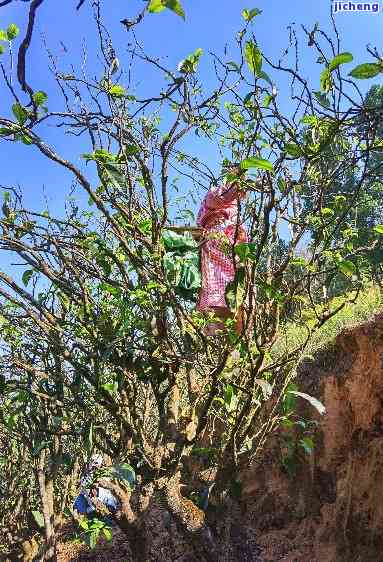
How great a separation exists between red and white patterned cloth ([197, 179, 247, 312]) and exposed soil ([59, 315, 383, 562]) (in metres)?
2.62

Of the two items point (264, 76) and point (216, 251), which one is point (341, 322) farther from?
point (264, 76)

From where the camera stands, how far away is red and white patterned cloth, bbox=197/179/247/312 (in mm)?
2613

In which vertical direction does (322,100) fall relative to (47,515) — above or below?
above

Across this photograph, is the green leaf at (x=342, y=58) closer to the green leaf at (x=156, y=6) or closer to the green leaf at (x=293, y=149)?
the green leaf at (x=293, y=149)

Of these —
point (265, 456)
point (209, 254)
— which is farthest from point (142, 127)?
point (265, 456)

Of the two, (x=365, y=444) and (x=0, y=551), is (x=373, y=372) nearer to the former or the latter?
(x=365, y=444)

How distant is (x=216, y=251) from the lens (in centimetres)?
271

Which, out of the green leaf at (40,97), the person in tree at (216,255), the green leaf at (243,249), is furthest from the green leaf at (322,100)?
the person in tree at (216,255)

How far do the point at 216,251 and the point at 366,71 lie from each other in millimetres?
1622

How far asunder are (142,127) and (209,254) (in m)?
0.86

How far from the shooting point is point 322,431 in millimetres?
5703

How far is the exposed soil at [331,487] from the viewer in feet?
15.8

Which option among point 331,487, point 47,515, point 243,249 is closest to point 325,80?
point 243,249

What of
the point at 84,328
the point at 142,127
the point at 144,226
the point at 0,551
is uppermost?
the point at 142,127
